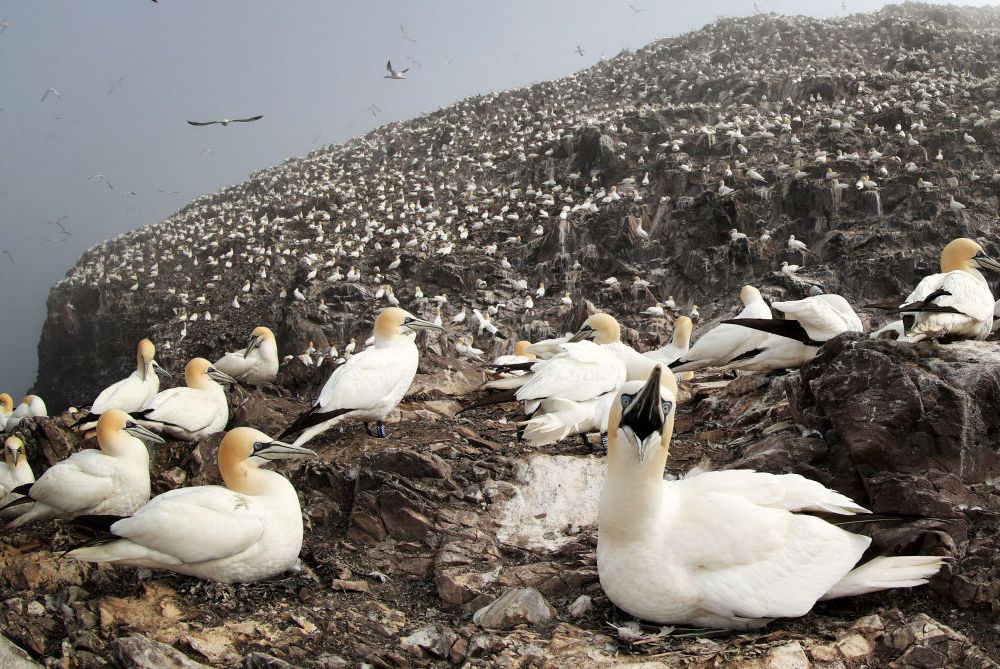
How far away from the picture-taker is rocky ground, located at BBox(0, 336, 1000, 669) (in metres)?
3.18

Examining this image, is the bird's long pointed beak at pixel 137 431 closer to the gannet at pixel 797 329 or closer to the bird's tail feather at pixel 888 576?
the gannet at pixel 797 329

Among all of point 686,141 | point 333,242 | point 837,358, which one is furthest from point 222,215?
point 837,358

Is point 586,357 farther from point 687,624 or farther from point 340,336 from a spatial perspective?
point 340,336

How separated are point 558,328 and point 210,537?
1135cm

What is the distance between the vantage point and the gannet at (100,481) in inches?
224

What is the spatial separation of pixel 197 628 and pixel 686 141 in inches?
776

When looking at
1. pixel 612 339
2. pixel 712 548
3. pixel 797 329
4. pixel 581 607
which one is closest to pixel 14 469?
pixel 612 339

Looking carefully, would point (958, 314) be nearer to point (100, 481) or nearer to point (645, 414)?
point (645, 414)

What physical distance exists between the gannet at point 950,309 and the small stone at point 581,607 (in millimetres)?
3160

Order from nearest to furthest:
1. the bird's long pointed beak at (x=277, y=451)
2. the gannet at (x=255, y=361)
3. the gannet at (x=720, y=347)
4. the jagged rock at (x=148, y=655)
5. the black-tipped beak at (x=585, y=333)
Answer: the jagged rock at (x=148, y=655) < the bird's long pointed beak at (x=277, y=451) < the gannet at (x=720, y=347) < the black-tipped beak at (x=585, y=333) < the gannet at (x=255, y=361)

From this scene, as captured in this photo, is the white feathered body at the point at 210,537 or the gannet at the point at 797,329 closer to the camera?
the white feathered body at the point at 210,537

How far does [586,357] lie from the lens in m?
6.02

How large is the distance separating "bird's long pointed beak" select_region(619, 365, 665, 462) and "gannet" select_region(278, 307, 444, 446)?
3.88 meters

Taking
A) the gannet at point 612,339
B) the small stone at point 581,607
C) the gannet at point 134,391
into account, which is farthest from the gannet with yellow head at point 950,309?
the gannet at point 134,391
